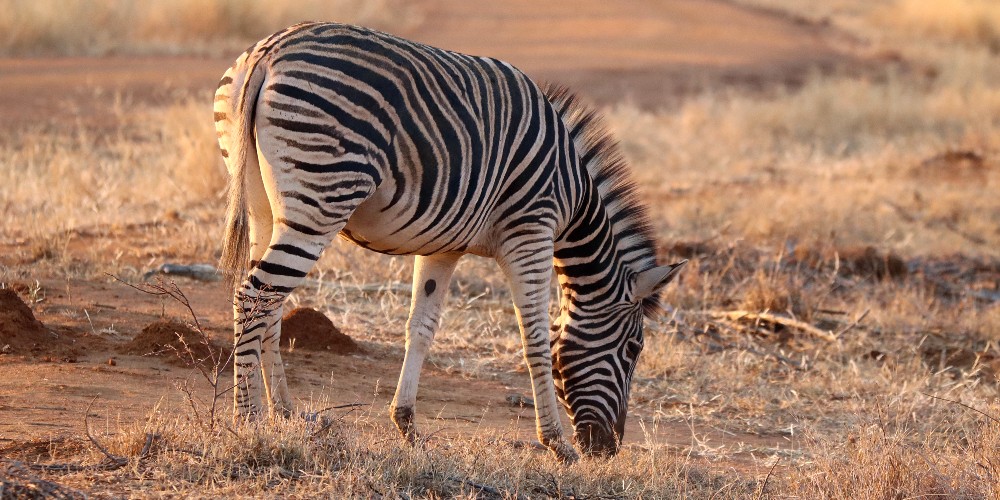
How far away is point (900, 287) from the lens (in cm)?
967

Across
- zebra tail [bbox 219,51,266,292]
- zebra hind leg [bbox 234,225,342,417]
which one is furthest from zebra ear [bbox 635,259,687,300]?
zebra tail [bbox 219,51,266,292]

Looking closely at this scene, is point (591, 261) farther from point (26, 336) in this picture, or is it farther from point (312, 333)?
point (26, 336)

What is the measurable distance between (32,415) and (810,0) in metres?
36.6

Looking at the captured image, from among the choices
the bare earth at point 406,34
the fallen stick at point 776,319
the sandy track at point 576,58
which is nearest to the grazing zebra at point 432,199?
the bare earth at point 406,34

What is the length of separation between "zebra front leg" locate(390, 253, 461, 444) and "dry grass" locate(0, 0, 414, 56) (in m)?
14.3

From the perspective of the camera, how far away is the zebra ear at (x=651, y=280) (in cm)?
564

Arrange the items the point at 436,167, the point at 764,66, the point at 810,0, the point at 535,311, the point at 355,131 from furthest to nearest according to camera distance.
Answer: the point at 810,0, the point at 764,66, the point at 535,311, the point at 436,167, the point at 355,131

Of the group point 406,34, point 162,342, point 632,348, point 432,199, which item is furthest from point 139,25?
point 432,199

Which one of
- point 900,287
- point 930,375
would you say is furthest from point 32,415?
point 900,287

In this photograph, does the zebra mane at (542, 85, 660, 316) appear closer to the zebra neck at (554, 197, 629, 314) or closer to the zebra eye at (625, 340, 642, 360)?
the zebra neck at (554, 197, 629, 314)

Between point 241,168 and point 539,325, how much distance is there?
5.30ft

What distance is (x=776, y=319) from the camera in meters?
7.98

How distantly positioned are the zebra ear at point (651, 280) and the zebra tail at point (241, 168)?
200cm

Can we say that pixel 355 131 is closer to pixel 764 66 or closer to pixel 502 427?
pixel 502 427
